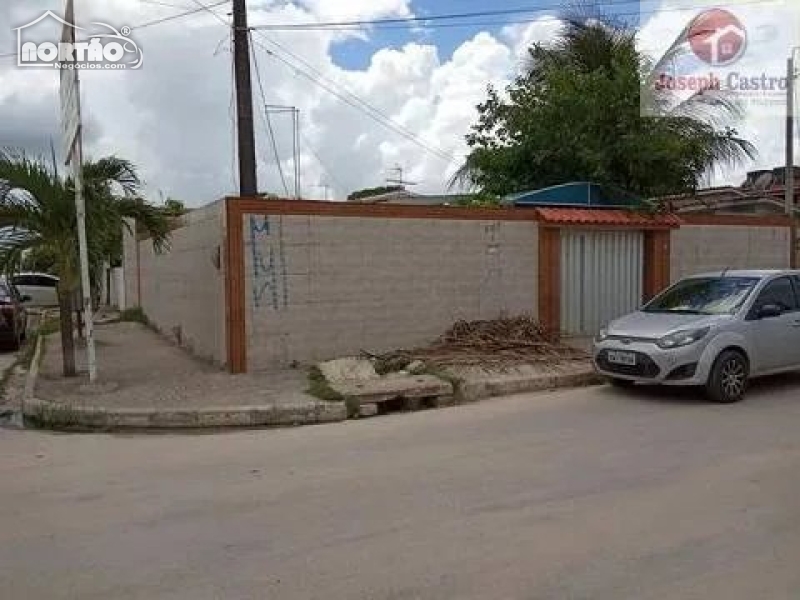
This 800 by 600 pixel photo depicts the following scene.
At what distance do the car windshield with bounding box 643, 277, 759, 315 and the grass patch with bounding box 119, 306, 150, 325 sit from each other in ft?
44.1

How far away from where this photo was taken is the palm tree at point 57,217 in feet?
34.4

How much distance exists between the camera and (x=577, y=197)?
1518 centimetres

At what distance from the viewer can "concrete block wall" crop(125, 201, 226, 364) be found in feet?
39.3

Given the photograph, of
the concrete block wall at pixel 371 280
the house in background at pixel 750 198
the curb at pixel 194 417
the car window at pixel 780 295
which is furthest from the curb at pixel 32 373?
the house in background at pixel 750 198

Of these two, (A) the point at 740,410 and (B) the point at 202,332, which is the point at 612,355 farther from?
(B) the point at 202,332

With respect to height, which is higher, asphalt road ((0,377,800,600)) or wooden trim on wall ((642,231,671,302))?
wooden trim on wall ((642,231,671,302))

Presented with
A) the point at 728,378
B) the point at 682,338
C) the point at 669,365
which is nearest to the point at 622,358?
the point at 669,365

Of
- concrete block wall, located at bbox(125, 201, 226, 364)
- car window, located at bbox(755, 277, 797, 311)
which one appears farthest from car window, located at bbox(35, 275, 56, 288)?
car window, located at bbox(755, 277, 797, 311)

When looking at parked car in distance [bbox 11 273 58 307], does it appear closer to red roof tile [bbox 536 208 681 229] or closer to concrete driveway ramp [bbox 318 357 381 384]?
red roof tile [bbox 536 208 681 229]

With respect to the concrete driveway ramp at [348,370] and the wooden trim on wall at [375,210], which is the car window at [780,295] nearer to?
the wooden trim on wall at [375,210]

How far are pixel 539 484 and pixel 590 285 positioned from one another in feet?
29.1

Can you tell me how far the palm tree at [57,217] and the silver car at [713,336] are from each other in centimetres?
645

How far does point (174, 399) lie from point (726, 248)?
11464 mm

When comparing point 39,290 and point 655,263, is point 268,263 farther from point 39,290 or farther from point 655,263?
point 39,290
